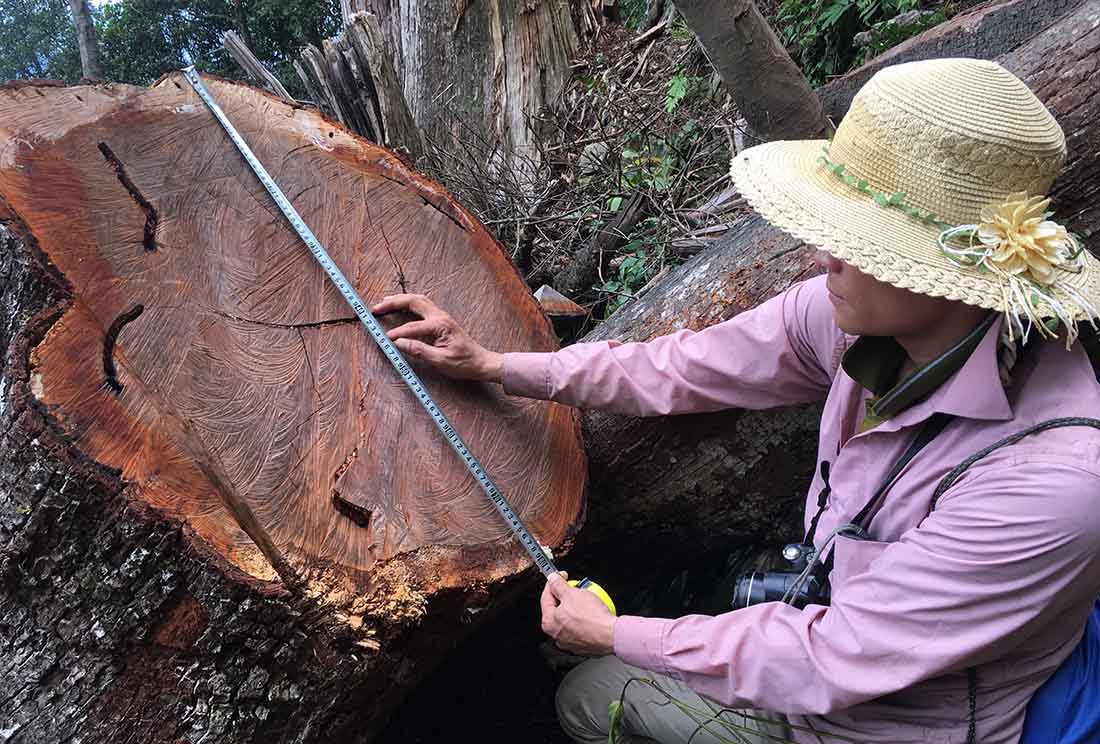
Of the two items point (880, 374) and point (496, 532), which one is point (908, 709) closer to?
Answer: point (880, 374)

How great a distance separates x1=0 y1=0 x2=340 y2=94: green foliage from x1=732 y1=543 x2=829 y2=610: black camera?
16.4 meters

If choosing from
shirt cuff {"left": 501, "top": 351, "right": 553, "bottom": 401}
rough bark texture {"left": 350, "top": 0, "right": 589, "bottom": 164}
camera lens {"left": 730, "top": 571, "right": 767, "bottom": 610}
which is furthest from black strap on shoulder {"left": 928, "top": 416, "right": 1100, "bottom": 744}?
rough bark texture {"left": 350, "top": 0, "right": 589, "bottom": 164}

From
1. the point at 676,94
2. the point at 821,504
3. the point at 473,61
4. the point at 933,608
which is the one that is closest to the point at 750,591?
A: the point at 821,504

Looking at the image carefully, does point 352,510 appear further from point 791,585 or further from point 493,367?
point 791,585

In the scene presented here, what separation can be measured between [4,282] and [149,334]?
0.28 meters

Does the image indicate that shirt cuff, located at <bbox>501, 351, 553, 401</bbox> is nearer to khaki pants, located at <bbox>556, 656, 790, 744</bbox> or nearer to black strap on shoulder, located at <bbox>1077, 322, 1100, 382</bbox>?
khaki pants, located at <bbox>556, 656, 790, 744</bbox>

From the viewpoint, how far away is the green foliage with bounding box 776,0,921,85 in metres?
4.73

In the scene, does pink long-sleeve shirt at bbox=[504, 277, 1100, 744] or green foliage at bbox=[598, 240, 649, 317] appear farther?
green foliage at bbox=[598, 240, 649, 317]

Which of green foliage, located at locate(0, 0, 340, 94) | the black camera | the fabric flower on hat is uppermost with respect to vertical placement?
green foliage, located at locate(0, 0, 340, 94)

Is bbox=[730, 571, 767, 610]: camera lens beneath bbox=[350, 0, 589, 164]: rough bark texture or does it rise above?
beneath

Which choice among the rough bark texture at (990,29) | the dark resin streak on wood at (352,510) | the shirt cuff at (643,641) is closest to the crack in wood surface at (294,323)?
the dark resin streak on wood at (352,510)

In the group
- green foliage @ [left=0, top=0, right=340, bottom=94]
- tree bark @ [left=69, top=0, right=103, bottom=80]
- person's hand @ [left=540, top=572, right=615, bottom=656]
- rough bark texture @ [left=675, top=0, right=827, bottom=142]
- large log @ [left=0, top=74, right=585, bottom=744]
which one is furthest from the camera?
green foliage @ [left=0, top=0, right=340, bottom=94]

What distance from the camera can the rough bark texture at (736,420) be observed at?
204 centimetres

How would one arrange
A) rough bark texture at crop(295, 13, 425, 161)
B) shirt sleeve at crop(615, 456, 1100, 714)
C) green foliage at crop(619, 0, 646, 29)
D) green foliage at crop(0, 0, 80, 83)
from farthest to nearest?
green foliage at crop(0, 0, 80, 83) → green foliage at crop(619, 0, 646, 29) → rough bark texture at crop(295, 13, 425, 161) → shirt sleeve at crop(615, 456, 1100, 714)
